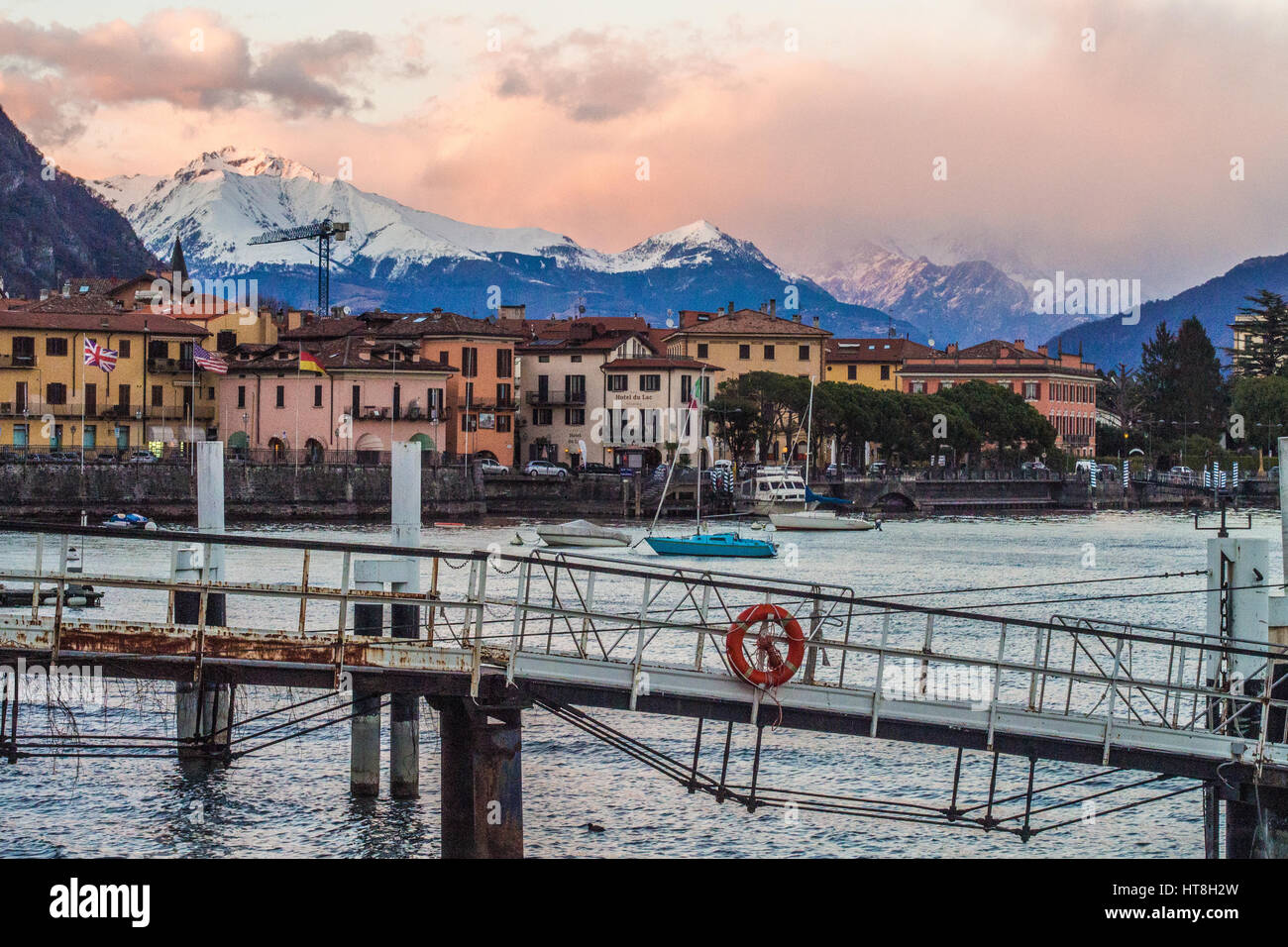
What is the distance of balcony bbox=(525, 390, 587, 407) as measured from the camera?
136 meters

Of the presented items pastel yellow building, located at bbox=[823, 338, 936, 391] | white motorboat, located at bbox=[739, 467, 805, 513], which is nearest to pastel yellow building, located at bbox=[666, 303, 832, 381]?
pastel yellow building, located at bbox=[823, 338, 936, 391]

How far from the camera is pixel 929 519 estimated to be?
12862 cm

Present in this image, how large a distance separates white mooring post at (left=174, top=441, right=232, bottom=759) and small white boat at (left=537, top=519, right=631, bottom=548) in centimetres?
6348

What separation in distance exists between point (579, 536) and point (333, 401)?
122 feet

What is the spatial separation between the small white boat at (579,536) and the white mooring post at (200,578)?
63.5 meters

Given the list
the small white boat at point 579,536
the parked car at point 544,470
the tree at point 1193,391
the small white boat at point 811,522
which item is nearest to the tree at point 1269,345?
the tree at point 1193,391

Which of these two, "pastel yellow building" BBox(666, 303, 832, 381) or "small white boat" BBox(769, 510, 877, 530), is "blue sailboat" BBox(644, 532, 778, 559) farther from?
"pastel yellow building" BBox(666, 303, 832, 381)

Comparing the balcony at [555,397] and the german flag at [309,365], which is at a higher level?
the german flag at [309,365]

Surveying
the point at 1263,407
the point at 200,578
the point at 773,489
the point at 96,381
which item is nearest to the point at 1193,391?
the point at 1263,407

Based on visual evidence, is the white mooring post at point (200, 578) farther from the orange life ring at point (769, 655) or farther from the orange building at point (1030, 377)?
the orange building at point (1030, 377)

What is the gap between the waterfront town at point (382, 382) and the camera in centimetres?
11812

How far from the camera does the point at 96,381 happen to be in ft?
393

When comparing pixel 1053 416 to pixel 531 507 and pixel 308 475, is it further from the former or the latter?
pixel 308 475

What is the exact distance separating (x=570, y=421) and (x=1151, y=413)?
92.4 metres
